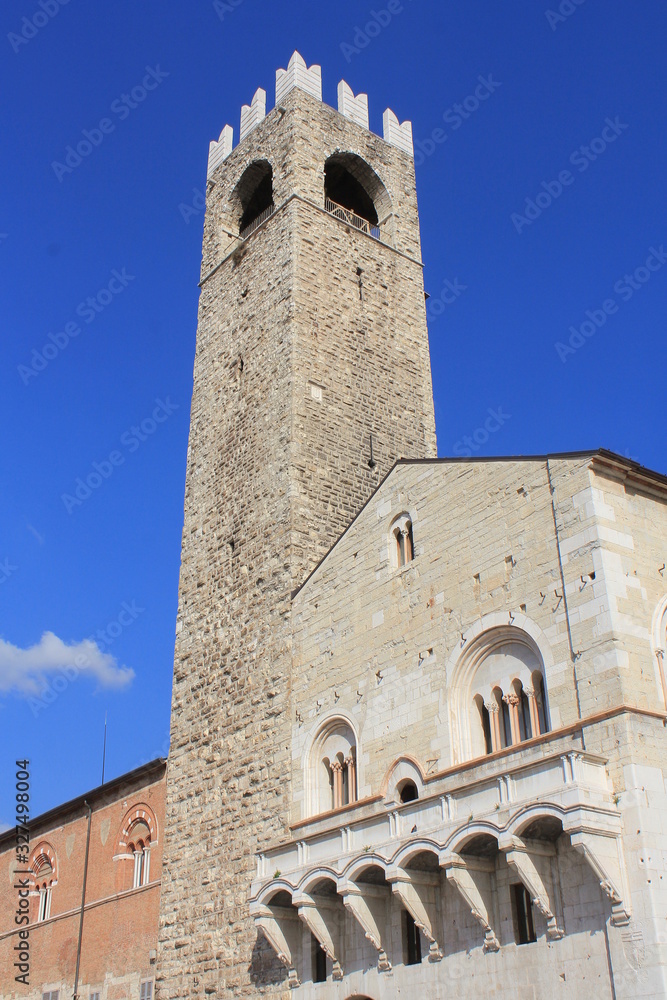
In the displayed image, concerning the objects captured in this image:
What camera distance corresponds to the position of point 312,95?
2573 cm

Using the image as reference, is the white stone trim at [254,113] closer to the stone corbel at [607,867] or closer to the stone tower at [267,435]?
the stone tower at [267,435]

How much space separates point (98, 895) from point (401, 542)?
12.1 meters

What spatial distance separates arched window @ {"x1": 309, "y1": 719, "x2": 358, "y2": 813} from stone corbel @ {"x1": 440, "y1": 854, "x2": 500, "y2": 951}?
3.64 metres

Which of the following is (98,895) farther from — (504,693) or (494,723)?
(504,693)

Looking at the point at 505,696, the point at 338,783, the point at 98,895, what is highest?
the point at 505,696

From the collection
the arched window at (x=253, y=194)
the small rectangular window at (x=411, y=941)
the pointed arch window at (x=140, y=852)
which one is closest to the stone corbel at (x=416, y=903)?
the small rectangular window at (x=411, y=941)

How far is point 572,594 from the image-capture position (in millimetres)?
13055

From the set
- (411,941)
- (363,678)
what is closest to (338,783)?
(363,678)

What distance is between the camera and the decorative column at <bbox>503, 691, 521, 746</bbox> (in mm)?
13500

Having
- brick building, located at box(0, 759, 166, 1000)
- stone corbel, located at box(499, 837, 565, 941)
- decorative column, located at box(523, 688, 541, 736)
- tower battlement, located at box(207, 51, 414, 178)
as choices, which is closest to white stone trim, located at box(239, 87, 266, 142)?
tower battlement, located at box(207, 51, 414, 178)

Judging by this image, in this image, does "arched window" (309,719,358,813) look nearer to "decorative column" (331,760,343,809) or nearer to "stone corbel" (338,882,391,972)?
"decorative column" (331,760,343,809)

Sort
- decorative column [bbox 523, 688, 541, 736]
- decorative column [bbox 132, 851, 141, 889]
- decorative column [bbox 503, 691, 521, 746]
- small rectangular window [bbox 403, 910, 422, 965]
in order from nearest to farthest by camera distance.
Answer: decorative column [bbox 523, 688, 541, 736], decorative column [bbox 503, 691, 521, 746], small rectangular window [bbox 403, 910, 422, 965], decorative column [bbox 132, 851, 141, 889]

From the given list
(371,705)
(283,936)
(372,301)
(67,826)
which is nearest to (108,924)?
(67,826)

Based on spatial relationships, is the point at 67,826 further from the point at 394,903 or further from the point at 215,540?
the point at 394,903
